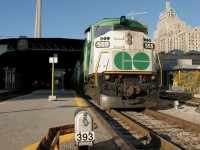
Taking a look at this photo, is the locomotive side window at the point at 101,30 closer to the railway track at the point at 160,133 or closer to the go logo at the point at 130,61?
the go logo at the point at 130,61

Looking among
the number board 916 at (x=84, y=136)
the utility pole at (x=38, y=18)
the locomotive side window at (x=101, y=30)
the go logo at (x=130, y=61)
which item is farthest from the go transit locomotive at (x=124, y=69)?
the utility pole at (x=38, y=18)

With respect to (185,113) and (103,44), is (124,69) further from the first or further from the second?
(185,113)

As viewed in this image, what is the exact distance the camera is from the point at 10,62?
157 feet

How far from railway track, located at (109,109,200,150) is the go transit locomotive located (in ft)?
2.98

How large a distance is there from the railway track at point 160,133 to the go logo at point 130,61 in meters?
1.81

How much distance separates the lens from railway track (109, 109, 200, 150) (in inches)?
211

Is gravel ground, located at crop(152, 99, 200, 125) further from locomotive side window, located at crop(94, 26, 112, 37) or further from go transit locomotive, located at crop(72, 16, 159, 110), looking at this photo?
locomotive side window, located at crop(94, 26, 112, 37)

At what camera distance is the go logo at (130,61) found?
10.3 metres

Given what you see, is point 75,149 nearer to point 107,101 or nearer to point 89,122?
point 89,122

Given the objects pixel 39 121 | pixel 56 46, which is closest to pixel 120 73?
pixel 39 121

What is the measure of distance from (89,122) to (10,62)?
46393mm

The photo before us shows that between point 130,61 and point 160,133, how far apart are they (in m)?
4.02

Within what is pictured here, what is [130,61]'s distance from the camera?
1037 centimetres

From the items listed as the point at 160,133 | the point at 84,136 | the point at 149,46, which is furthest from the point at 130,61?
the point at 84,136
